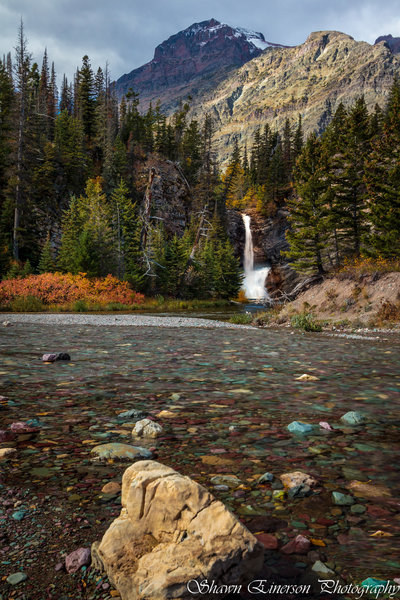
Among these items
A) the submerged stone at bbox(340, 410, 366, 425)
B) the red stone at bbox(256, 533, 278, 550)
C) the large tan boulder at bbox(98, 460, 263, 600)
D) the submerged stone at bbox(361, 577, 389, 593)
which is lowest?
the submerged stone at bbox(340, 410, 366, 425)

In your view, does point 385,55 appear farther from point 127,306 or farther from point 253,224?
point 127,306

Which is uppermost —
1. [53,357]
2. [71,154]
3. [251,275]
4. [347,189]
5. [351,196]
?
[71,154]

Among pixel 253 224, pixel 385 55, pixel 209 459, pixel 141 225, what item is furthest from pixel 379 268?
pixel 385 55

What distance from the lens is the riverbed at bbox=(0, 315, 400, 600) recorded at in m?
1.65

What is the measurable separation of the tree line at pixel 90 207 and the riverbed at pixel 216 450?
31.1 m

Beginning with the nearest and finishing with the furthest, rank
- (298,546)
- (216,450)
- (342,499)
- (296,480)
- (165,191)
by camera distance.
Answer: (298,546), (342,499), (296,480), (216,450), (165,191)

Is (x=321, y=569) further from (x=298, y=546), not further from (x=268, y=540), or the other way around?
(x=268, y=540)

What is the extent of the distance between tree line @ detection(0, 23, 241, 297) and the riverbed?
31121 mm

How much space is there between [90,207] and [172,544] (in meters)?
42.8

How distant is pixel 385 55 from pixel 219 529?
257 meters

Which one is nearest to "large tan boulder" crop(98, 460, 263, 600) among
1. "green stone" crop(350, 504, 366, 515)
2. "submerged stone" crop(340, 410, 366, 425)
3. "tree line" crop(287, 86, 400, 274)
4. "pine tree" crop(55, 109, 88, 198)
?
"green stone" crop(350, 504, 366, 515)

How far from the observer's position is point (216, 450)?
9.64 feet

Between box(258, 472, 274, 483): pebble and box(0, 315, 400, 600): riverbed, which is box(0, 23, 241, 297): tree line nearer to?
box(0, 315, 400, 600): riverbed

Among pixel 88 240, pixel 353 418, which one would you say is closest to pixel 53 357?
pixel 353 418
